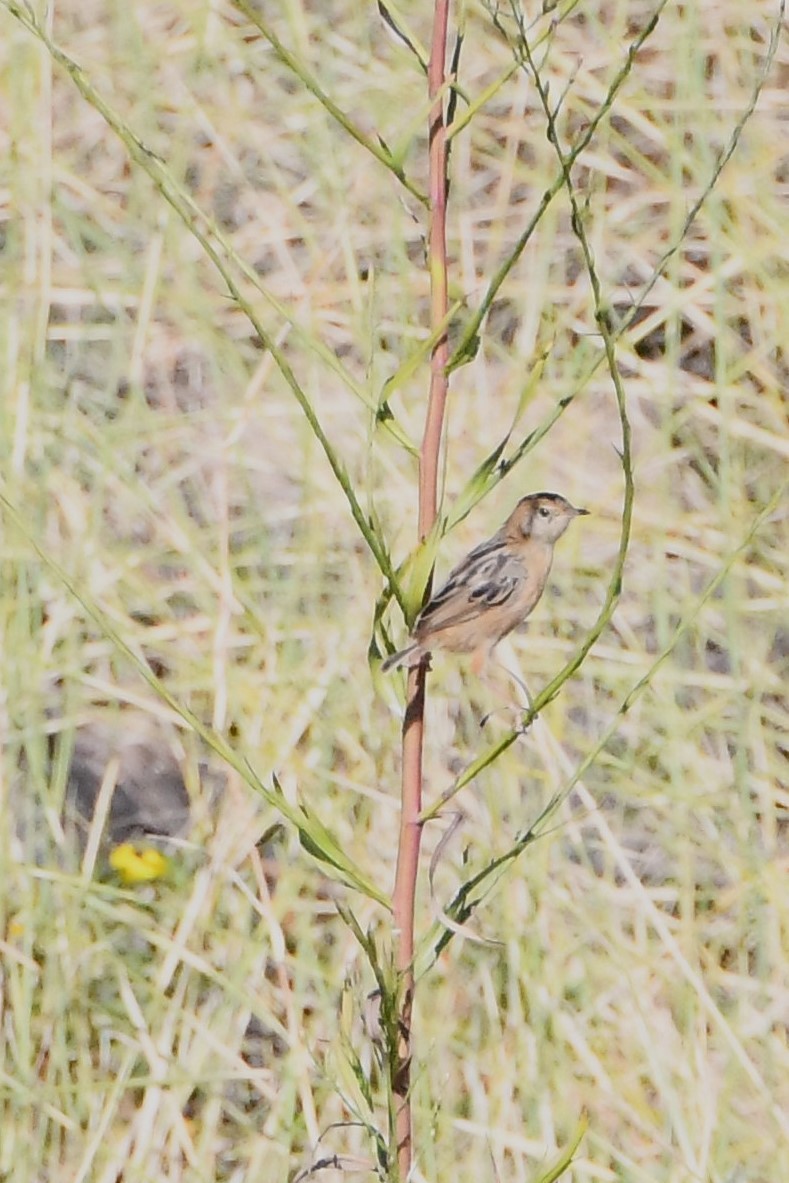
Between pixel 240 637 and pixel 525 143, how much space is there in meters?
0.97

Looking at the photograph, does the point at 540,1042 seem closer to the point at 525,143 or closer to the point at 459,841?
the point at 459,841

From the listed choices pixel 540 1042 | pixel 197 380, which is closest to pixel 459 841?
pixel 540 1042

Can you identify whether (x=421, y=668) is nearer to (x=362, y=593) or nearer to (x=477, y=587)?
(x=477, y=587)

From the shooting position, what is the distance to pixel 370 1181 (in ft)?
6.38

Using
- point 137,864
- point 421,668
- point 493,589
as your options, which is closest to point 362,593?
point 137,864

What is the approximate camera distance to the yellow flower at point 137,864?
7.29 feet

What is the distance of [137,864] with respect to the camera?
2.23 m

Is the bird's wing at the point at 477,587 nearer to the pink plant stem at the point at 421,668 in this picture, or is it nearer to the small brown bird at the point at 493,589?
the small brown bird at the point at 493,589

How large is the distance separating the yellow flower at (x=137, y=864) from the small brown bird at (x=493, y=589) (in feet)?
2.23

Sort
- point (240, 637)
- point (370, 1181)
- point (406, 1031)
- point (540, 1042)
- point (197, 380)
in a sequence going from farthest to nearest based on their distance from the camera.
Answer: point (197, 380) → point (240, 637) → point (540, 1042) → point (370, 1181) → point (406, 1031)

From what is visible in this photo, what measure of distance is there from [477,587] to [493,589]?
0.02 meters

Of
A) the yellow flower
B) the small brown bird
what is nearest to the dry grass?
the yellow flower

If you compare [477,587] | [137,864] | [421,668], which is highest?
[477,587]

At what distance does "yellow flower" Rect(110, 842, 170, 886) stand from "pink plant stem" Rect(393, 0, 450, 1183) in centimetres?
117
